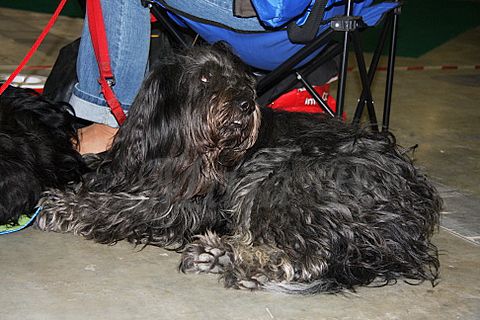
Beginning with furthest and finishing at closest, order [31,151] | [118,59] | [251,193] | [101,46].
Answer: [118,59] < [101,46] < [31,151] < [251,193]

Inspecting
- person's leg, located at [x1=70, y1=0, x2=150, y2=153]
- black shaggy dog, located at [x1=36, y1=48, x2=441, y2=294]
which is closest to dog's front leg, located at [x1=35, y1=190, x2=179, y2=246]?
black shaggy dog, located at [x1=36, y1=48, x2=441, y2=294]

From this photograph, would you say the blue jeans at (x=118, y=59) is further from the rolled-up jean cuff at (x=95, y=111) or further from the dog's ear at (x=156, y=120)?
the dog's ear at (x=156, y=120)

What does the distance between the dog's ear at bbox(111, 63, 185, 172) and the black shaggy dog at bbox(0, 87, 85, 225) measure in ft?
1.79

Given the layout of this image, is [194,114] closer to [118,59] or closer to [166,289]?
[166,289]

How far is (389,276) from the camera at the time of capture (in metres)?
3.37

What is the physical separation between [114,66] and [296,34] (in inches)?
36.7

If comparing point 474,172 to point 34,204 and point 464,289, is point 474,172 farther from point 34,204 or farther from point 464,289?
point 34,204

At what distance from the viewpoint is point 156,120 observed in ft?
11.3

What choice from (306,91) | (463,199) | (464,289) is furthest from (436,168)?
(464,289)

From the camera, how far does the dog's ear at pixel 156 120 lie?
341cm

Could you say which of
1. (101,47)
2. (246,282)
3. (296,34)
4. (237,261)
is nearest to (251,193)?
(237,261)

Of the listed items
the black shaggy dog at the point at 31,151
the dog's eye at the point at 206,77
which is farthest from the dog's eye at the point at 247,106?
the black shaggy dog at the point at 31,151

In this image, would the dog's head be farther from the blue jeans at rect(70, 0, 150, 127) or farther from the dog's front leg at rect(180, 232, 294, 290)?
the blue jeans at rect(70, 0, 150, 127)

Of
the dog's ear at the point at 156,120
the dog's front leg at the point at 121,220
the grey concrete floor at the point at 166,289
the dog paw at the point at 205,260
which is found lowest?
the grey concrete floor at the point at 166,289
